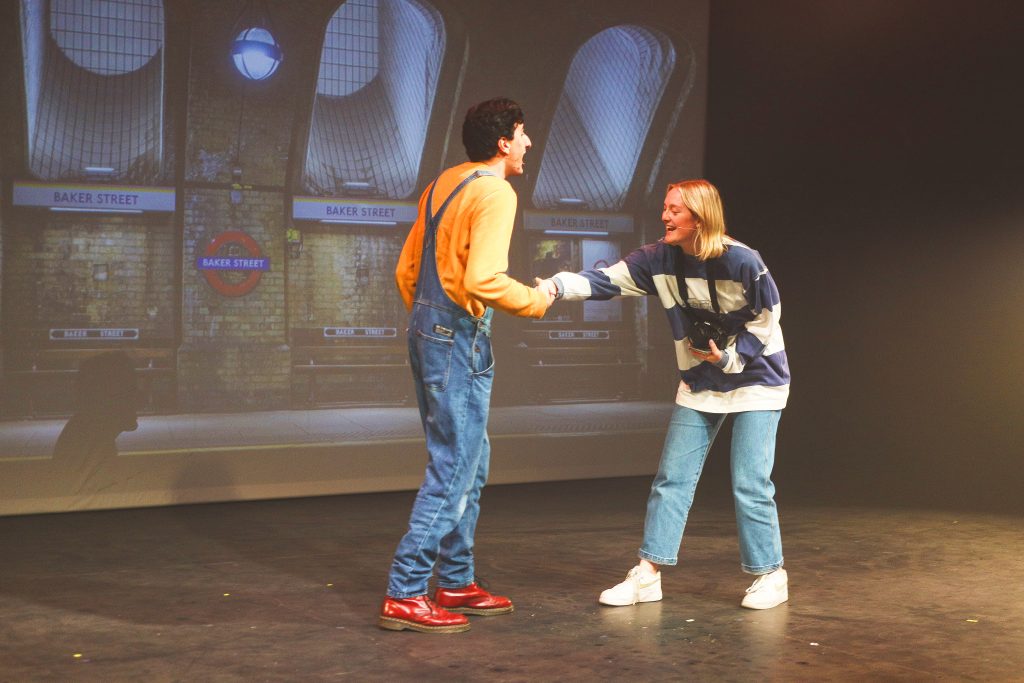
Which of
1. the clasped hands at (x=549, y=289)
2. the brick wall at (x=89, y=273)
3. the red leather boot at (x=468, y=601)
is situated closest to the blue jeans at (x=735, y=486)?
the red leather boot at (x=468, y=601)

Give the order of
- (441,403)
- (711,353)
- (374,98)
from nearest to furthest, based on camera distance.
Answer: (441,403) → (711,353) → (374,98)

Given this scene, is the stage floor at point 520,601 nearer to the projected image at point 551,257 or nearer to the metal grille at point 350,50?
the projected image at point 551,257

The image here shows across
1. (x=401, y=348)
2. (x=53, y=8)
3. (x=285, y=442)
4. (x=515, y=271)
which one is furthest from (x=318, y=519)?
(x=53, y=8)

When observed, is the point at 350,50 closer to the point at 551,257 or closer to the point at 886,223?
the point at 551,257

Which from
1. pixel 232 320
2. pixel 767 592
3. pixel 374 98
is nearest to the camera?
pixel 767 592

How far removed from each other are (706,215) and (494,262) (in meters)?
0.77

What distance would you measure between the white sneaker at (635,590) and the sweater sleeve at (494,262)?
1.03 m

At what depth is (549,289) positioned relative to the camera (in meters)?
3.28

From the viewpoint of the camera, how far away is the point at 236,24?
5.80 meters

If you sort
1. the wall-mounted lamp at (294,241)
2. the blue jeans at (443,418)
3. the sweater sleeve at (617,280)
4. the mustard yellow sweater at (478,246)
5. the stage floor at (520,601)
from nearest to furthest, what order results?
the stage floor at (520,601) < the mustard yellow sweater at (478,246) < the blue jeans at (443,418) < the sweater sleeve at (617,280) < the wall-mounted lamp at (294,241)

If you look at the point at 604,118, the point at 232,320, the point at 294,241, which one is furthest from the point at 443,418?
the point at 604,118

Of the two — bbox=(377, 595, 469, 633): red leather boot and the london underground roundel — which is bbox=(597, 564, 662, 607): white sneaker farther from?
the london underground roundel

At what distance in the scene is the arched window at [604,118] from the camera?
21.8ft

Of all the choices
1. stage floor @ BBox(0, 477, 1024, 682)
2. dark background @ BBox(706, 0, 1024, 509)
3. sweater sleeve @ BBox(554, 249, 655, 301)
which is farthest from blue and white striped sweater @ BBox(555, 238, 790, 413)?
dark background @ BBox(706, 0, 1024, 509)
